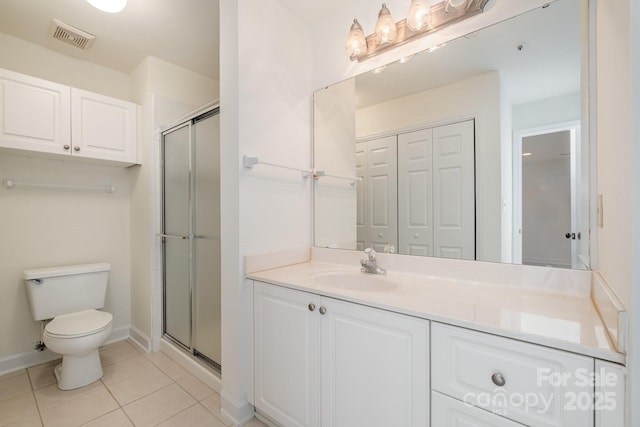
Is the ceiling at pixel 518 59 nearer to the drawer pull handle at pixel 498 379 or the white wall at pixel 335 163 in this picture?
the white wall at pixel 335 163

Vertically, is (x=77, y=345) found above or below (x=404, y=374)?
below

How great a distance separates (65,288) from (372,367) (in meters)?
2.31

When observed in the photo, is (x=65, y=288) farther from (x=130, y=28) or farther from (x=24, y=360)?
(x=130, y=28)

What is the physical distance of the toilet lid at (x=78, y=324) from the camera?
1741 millimetres

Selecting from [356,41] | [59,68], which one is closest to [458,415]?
[356,41]

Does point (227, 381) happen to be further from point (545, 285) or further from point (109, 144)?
point (109, 144)

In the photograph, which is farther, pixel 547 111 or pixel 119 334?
pixel 119 334

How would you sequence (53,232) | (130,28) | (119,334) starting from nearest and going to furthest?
1. (130,28)
2. (53,232)
3. (119,334)

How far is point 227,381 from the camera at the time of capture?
1.55 metres

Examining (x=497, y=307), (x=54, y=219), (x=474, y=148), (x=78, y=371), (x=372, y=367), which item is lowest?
(x=78, y=371)

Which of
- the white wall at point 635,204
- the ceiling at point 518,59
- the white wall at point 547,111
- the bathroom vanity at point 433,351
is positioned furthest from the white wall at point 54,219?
the white wall at point 635,204

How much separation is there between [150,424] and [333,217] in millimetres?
1554

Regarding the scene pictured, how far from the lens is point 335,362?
113 cm

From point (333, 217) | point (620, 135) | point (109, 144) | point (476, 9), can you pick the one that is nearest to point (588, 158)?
point (620, 135)
